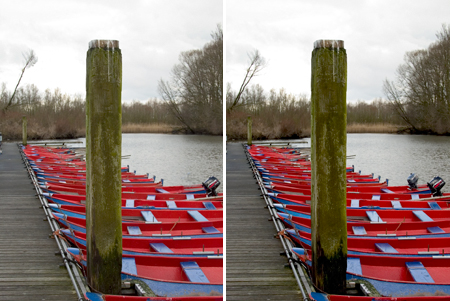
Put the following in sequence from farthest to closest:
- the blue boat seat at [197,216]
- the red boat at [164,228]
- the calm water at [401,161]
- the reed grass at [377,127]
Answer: the reed grass at [377,127] → the calm water at [401,161] → the blue boat seat at [197,216] → the red boat at [164,228]

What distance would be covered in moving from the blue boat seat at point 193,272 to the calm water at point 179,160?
353 inches

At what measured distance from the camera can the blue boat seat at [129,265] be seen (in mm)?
4501

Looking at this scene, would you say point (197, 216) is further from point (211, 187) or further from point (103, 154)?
point (103, 154)

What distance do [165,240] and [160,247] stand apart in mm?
125

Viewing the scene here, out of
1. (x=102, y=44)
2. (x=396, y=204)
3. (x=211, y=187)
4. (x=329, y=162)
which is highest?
(x=102, y=44)

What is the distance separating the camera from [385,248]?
5297 millimetres

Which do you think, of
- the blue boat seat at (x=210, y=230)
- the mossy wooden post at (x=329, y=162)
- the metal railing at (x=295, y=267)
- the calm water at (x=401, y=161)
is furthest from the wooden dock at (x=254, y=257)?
the calm water at (x=401, y=161)

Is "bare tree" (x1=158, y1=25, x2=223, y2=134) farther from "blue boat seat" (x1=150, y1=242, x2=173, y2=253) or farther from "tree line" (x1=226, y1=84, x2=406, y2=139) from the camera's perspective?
"blue boat seat" (x1=150, y1=242, x2=173, y2=253)

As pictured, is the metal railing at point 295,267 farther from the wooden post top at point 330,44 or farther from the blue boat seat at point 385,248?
the wooden post top at point 330,44

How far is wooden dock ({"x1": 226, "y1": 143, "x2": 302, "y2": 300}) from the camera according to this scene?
430 centimetres

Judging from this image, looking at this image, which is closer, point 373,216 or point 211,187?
point 373,216

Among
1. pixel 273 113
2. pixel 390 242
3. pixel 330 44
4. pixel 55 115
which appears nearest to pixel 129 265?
pixel 330 44

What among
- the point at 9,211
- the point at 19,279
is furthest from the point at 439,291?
the point at 9,211

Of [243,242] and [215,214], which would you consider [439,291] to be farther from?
[215,214]
